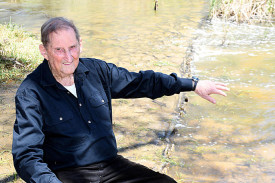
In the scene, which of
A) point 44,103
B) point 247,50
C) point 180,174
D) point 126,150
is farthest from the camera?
point 247,50

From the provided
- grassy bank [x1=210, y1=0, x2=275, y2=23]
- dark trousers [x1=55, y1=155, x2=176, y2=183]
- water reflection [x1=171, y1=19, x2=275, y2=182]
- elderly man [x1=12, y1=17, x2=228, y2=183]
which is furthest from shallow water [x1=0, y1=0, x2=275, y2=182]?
elderly man [x1=12, y1=17, x2=228, y2=183]

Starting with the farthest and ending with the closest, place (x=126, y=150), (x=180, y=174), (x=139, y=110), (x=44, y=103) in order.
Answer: (x=139, y=110)
(x=126, y=150)
(x=180, y=174)
(x=44, y=103)

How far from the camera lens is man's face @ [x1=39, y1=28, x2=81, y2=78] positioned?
6.86 feet

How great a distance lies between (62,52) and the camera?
213 centimetres

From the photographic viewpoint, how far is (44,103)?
2064 millimetres

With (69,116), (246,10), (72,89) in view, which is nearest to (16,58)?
(72,89)

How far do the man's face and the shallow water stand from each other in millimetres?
1455

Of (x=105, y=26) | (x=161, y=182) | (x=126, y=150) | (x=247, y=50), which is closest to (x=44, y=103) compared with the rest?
(x=161, y=182)

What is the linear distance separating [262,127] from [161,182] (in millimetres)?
2314

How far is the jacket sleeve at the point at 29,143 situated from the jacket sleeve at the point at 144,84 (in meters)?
0.68

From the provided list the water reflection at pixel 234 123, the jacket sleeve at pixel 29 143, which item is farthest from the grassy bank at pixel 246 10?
the jacket sleeve at pixel 29 143

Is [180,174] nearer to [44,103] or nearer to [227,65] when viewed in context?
[44,103]

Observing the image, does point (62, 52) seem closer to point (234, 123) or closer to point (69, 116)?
point (69, 116)

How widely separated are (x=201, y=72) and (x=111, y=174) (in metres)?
4.04
